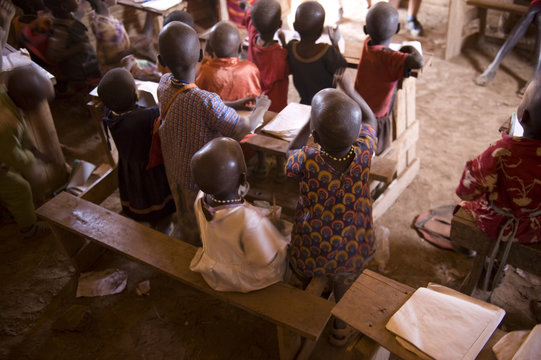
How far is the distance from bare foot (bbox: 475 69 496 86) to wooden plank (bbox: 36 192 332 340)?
4281 mm

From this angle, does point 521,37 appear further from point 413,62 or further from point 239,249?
point 239,249

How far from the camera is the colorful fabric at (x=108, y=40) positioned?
4.17 m

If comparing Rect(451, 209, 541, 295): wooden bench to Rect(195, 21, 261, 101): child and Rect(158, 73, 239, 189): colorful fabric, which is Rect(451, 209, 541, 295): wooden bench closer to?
Rect(158, 73, 239, 189): colorful fabric

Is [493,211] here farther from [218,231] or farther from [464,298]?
[218,231]

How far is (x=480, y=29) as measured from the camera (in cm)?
603

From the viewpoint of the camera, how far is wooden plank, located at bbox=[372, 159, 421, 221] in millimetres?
3482

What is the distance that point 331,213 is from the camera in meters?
2.13

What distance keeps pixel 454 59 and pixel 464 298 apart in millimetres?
4932

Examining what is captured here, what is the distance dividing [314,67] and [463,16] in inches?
141

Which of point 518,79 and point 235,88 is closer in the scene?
point 235,88

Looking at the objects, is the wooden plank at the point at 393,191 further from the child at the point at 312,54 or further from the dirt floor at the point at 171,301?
the child at the point at 312,54

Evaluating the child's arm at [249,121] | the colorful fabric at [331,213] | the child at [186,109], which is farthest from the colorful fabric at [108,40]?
the colorful fabric at [331,213]

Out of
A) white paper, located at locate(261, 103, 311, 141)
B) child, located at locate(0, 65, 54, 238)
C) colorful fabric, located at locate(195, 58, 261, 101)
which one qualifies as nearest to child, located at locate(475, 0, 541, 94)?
white paper, located at locate(261, 103, 311, 141)

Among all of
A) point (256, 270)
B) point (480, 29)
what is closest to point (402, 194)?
point (256, 270)
